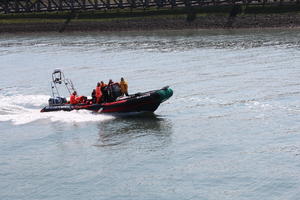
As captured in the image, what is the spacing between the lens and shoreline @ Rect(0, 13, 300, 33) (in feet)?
227

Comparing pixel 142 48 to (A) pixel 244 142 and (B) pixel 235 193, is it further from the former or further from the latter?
(B) pixel 235 193

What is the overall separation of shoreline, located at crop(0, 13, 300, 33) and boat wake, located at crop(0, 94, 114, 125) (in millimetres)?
37717

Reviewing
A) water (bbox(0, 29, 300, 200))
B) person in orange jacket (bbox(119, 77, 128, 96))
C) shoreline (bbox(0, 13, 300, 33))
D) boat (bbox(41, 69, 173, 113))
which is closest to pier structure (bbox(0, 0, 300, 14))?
shoreline (bbox(0, 13, 300, 33))

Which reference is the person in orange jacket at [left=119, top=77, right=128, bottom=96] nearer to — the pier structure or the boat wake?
the boat wake

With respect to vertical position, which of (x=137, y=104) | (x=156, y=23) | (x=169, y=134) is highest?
(x=156, y=23)

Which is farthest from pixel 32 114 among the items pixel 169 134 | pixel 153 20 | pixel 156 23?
pixel 153 20

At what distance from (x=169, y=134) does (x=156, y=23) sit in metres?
50.3

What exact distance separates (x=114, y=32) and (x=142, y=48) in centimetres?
2074

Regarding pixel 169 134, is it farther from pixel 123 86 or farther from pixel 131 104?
pixel 123 86

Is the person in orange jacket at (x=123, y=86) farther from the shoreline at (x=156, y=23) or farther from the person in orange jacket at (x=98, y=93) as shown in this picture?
the shoreline at (x=156, y=23)

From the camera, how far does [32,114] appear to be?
112 feet

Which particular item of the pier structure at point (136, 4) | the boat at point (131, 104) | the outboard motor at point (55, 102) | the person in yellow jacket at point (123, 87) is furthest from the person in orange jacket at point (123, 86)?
the pier structure at point (136, 4)

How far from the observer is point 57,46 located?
221 feet

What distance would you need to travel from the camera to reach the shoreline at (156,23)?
69.3 meters
